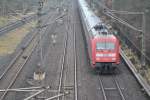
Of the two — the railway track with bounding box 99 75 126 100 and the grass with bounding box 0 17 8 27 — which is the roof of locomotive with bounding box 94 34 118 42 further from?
the grass with bounding box 0 17 8 27

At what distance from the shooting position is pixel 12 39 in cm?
5869

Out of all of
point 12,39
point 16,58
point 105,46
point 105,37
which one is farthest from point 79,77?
point 12,39

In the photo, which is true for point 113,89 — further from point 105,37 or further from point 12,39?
point 12,39

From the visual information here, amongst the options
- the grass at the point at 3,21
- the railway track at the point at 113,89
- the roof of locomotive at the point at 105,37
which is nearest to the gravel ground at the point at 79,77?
the railway track at the point at 113,89

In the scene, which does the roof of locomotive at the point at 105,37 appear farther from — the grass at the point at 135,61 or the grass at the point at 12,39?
the grass at the point at 12,39

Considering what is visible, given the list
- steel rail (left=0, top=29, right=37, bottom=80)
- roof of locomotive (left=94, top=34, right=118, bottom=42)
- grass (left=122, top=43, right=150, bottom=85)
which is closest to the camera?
grass (left=122, top=43, right=150, bottom=85)

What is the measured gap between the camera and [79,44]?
52.8m

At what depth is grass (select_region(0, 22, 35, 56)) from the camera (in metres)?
49.8

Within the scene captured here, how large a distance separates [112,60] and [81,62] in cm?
659

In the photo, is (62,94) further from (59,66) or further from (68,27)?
(68,27)

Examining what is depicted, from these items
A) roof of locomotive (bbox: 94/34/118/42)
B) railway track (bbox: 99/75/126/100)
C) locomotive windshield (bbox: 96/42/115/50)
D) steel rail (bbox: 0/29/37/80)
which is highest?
roof of locomotive (bbox: 94/34/118/42)

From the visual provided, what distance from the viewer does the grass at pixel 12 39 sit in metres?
49.8

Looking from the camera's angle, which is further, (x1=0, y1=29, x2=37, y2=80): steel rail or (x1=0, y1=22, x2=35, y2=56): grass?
(x1=0, y1=22, x2=35, y2=56): grass

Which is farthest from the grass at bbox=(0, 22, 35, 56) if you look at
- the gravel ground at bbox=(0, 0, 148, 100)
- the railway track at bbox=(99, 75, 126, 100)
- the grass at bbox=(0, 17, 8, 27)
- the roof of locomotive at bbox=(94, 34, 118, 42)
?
the railway track at bbox=(99, 75, 126, 100)
